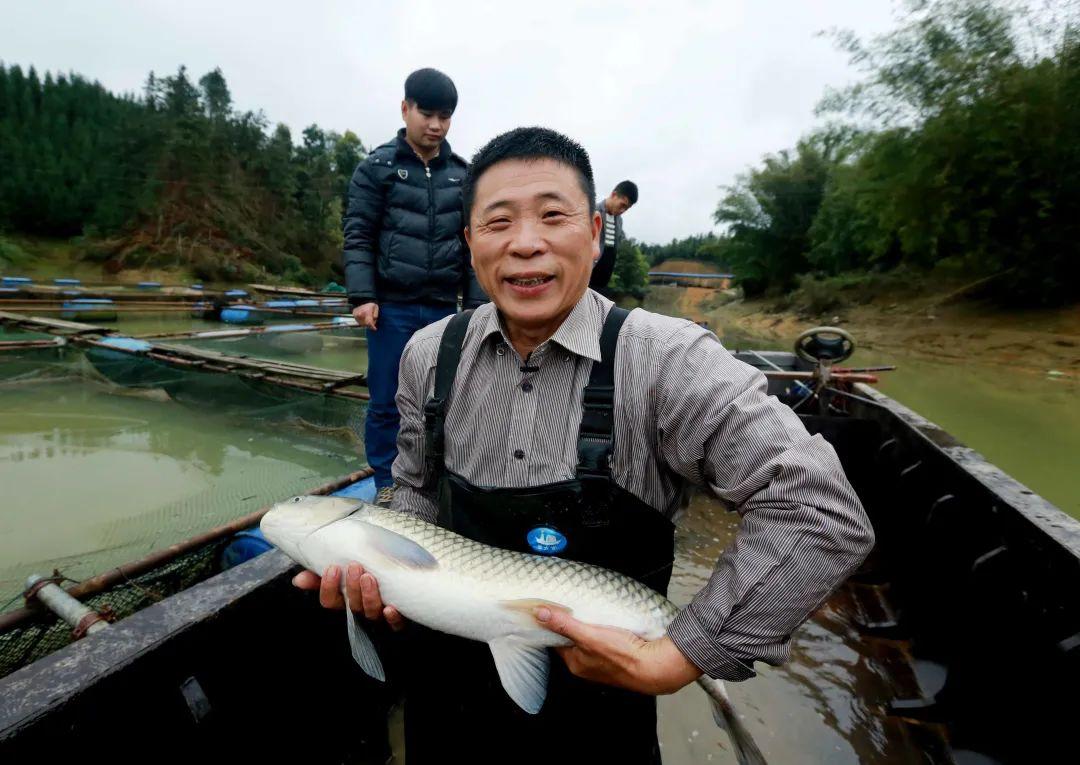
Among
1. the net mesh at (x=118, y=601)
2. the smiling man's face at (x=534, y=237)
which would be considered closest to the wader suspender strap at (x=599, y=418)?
the smiling man's face at (x=534, y=237)

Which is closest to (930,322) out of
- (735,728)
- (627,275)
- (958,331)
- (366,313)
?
(958,331)

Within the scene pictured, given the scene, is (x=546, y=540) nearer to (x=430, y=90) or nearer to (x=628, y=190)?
(x=430, y=90)

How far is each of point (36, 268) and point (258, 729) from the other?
176ft

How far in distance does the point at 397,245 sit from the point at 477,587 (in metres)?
2.75

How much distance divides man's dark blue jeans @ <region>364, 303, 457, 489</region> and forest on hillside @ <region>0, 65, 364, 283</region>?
140 feet

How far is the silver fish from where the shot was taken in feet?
5.12

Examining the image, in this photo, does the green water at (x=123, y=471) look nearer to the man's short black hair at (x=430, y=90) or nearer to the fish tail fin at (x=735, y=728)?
the man's short black hair at (x=430, y=90)

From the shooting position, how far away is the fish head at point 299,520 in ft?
5.92

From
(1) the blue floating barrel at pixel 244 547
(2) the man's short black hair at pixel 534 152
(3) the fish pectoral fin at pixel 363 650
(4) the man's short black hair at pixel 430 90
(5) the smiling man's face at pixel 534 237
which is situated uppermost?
(4) the man's short black hair at pixel 430 90

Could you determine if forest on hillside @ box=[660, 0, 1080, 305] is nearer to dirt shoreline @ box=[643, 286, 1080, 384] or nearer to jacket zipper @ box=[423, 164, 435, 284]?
dirt shoreline @ box=[643, 286, 1080, 384]

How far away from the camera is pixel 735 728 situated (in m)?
1.73

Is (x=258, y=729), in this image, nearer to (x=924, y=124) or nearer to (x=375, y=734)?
(x=375, y=734)

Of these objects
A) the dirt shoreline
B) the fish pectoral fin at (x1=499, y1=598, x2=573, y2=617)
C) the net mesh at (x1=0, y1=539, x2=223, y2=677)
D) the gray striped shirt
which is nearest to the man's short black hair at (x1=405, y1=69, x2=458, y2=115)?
the gray striped shirt

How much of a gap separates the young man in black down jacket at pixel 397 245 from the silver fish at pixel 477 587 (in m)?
1.86
